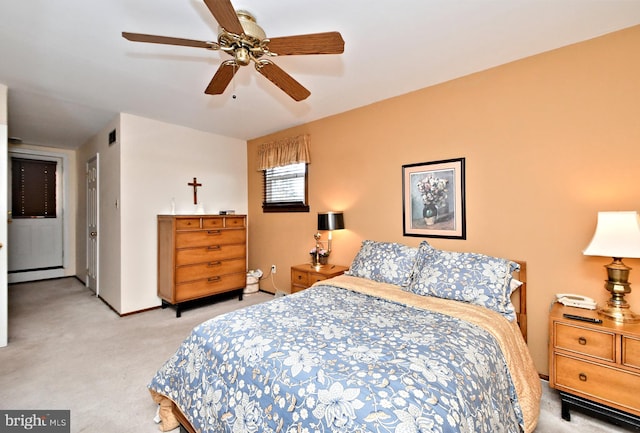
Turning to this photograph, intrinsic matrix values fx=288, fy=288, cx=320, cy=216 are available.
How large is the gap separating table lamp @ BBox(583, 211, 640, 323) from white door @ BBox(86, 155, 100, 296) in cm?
573

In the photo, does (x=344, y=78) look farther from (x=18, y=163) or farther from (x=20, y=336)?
(x=18, y=163)

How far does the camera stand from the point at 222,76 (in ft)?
6.40

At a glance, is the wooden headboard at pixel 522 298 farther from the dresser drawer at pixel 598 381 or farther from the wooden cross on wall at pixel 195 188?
the wooden cross on wall at pixel 195 188

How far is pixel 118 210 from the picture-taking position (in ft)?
12.0

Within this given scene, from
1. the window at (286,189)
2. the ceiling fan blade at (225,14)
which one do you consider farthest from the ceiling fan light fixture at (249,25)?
the window at (286,189)

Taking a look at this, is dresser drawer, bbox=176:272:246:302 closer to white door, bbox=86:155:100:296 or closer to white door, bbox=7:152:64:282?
white door, bbox=86:155:100:296

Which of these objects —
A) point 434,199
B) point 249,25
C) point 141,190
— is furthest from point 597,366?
point 141,190

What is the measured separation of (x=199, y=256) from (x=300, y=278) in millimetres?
1427

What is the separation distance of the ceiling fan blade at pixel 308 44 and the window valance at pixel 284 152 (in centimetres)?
222

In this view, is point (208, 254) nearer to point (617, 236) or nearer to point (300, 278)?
point (300, 278)

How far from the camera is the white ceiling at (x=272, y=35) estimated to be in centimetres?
178

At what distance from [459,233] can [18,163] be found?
721 cm

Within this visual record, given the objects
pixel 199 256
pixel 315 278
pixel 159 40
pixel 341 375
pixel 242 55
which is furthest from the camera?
pixel 199 256

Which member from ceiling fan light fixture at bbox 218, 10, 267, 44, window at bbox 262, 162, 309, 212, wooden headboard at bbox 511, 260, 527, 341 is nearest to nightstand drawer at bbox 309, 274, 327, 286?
window at bbox 262, 162, 309, 212
